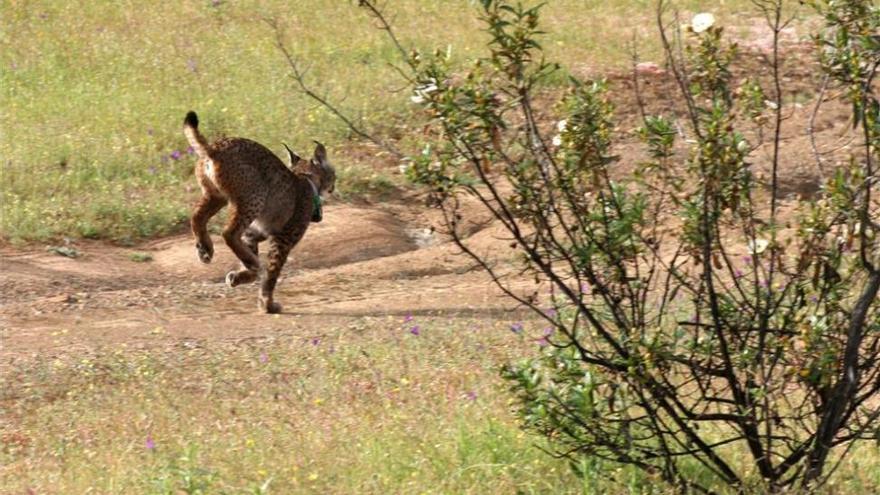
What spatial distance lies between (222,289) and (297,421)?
4041 mm

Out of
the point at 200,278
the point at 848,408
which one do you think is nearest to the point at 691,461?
the point at 848,408

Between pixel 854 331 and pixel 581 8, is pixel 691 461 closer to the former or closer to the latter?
pixel 854 331

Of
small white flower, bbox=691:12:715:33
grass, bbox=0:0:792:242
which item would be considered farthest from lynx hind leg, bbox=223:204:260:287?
small white flower, bbox=691:12:715:33

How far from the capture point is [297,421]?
794 centimetres

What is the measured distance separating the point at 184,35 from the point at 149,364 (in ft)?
29.2

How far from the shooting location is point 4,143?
14477 millimetres

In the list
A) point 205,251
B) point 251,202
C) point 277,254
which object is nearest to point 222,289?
point 205,251

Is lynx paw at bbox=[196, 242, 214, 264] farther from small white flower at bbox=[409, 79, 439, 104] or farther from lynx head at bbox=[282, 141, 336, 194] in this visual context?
small white flower at bbox=[409, 79, 439, 104]

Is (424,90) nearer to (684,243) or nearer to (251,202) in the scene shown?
(684,243)

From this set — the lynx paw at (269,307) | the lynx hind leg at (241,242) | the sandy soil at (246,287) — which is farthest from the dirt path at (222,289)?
the lynx hind leg at (241,242)

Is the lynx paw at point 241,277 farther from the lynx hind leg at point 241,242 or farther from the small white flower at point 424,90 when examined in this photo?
the small white flower at point 424,90

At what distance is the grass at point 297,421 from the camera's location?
6.81 meters

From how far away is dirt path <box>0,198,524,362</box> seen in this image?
10508mm

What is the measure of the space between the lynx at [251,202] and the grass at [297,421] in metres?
1.05
